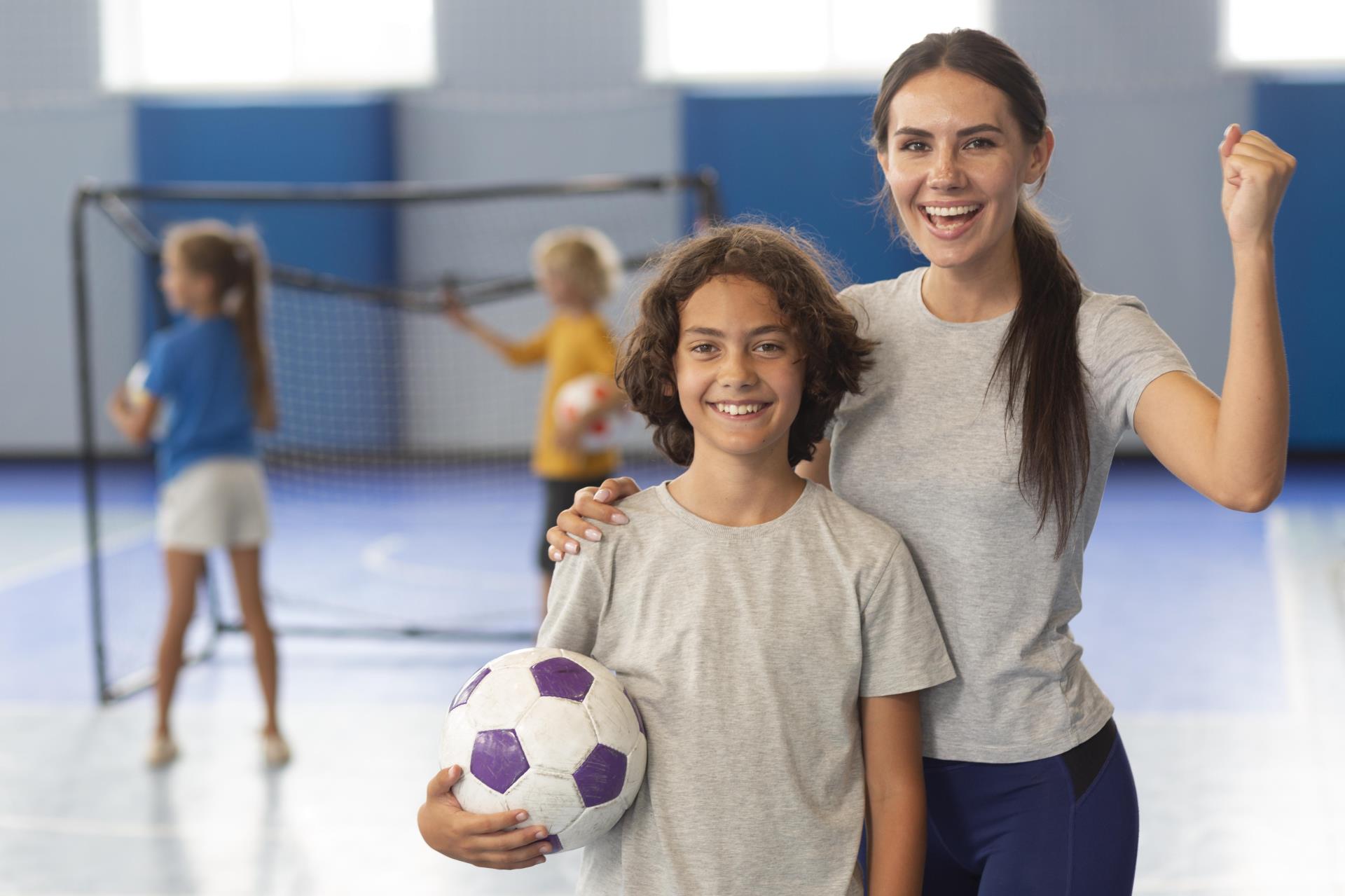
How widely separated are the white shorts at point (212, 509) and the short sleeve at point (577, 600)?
2628 mm

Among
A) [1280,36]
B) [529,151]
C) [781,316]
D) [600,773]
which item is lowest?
[600,773]

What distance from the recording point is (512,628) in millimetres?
5293

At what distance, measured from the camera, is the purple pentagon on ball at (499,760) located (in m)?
1.48

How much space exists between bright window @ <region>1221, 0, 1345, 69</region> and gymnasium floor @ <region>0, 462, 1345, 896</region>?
316 centimetres

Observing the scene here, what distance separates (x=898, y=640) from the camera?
4.89 feet

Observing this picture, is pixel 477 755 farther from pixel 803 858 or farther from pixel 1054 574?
pixel 1054 574

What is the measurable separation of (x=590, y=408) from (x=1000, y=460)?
→ 278 centimetres

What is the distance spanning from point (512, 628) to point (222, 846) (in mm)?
2051

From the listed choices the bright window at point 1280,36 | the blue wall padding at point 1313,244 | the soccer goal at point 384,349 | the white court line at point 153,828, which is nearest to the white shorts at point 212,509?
the white court line at point 153,828

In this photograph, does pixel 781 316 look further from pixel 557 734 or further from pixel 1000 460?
pixel 557 734

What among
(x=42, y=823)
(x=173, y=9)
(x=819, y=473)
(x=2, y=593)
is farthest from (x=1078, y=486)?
(x=173, y=9)

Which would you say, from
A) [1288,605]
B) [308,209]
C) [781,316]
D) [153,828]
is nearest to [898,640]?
[781,316]

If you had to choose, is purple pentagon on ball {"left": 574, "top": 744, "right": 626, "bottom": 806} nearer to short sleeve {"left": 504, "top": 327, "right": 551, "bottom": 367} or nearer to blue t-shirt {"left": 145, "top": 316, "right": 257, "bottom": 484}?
blue t-shirt {"left": 145, "top": 316, "right": 257, "bottom": 484}

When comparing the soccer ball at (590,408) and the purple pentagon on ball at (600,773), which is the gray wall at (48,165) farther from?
the purple pentagon on ball at (600,773)
